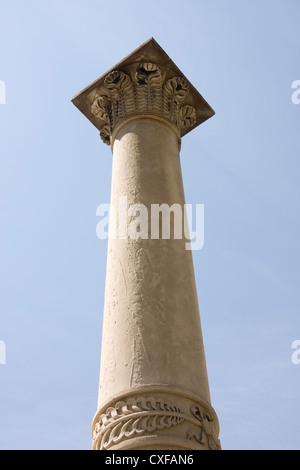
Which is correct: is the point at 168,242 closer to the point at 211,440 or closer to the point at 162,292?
the point at 162,292

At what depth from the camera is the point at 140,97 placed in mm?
16078

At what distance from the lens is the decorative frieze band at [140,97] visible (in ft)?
52.0

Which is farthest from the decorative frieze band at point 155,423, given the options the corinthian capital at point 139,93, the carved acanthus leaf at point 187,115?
the carved acanthus leaf at point 187,115

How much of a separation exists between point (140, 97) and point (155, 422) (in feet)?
30.8

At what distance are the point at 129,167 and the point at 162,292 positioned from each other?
12.4 ft

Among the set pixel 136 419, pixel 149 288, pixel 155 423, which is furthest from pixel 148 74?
pixel 155 423

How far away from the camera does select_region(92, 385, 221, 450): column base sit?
9.41m

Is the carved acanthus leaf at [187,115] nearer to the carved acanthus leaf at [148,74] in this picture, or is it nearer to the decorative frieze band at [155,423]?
the carved acanthus leaf at [148,74]

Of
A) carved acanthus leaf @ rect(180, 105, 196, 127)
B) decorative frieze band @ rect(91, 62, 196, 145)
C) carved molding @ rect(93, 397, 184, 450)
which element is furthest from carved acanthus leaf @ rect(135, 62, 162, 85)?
carved molding @ rect(93, 397, 184, 450)

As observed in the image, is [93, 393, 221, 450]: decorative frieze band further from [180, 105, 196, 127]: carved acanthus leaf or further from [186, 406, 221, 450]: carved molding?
[180, 105, 196, 127]: carved acanthus leaf

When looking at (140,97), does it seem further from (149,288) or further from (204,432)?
(204,432)
